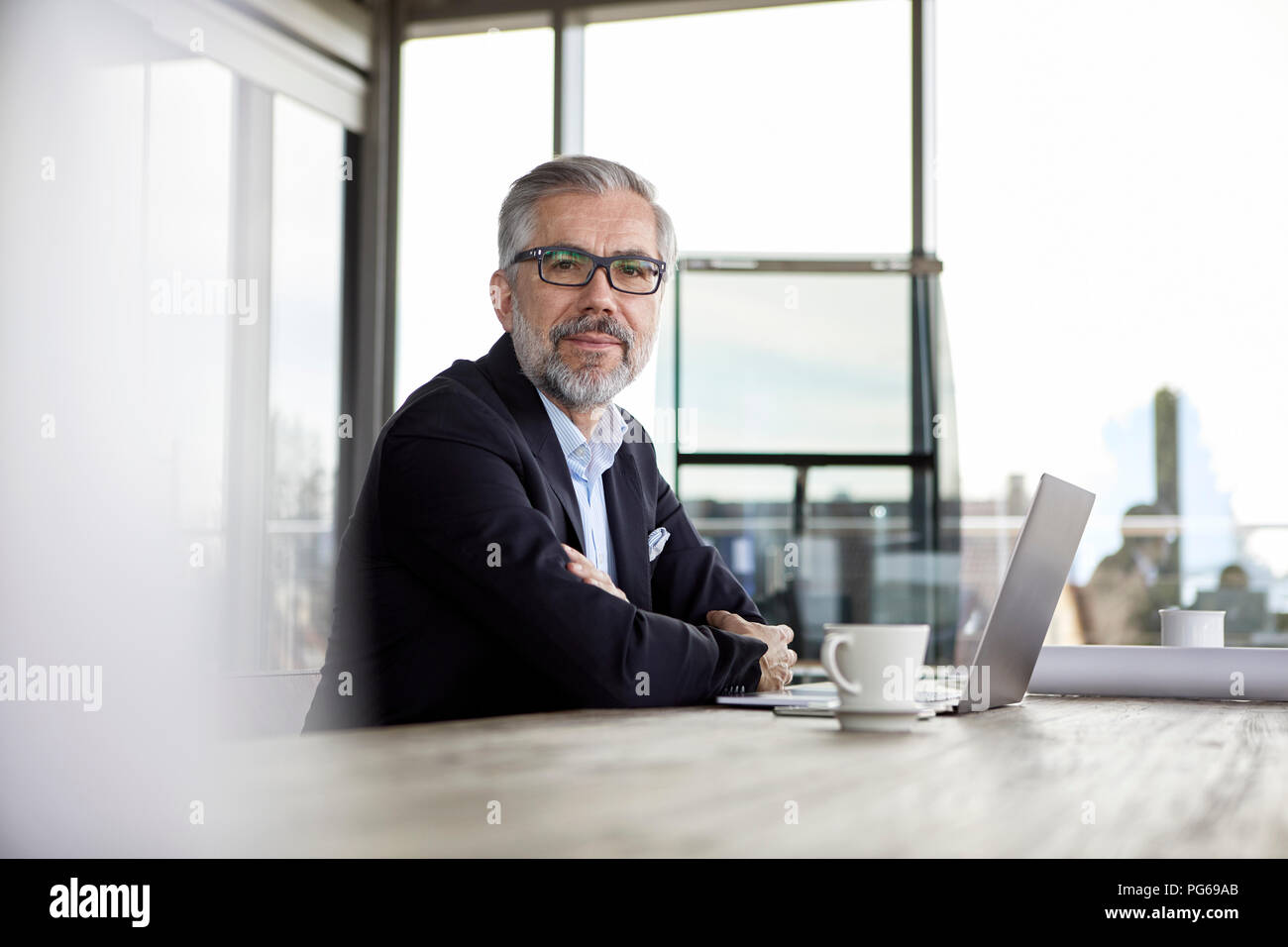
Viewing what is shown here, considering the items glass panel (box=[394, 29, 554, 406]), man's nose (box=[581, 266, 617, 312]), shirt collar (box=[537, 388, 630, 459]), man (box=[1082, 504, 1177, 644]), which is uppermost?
glass panel (box=[394, 29, 554, 406])

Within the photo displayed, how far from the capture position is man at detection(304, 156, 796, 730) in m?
1.40

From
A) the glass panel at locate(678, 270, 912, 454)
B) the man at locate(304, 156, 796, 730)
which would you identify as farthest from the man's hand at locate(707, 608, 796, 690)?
the glass panel at locate(678, 270, 912, 454)

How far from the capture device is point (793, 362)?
4.57 metres

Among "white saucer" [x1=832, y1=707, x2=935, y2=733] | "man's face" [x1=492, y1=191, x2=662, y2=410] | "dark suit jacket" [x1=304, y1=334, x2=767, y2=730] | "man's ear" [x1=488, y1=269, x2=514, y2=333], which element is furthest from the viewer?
"man's ear" [x1=488, y1=269, x2=514, y2=333]

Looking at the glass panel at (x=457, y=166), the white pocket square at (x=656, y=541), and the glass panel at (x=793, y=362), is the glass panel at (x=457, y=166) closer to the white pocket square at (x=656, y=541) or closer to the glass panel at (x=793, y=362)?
the glass panel at (x=793, y=362)

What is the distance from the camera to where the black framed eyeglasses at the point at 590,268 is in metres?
1.94

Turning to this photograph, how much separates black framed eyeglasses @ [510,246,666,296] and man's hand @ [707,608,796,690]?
0.57 m

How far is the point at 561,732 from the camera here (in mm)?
1058

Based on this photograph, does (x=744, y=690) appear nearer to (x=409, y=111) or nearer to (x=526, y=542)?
A: (x=526, y=542)

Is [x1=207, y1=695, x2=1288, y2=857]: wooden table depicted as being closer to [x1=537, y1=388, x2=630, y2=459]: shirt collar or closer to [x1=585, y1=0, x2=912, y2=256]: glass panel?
[x1=537, y1=388, x2=630, y2=459]: shirt collar

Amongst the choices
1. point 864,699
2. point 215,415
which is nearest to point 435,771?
point 864,699

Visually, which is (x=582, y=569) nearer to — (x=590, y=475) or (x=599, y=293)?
(x=590, y=475)

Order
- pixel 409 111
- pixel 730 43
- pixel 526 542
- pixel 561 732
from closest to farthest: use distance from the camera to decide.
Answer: pixel 561 732 < pixel 526 542 < pixel 730 43 < pixel 409 111
